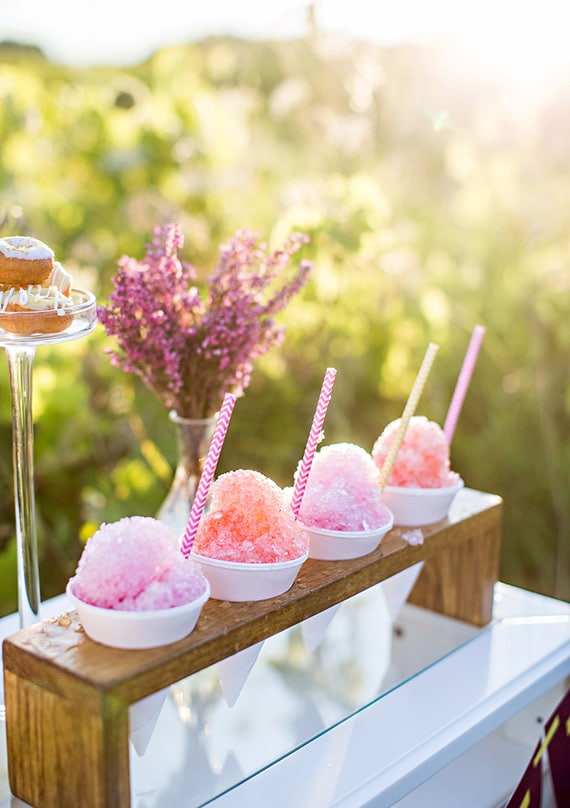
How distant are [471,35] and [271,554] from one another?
2.73 metres

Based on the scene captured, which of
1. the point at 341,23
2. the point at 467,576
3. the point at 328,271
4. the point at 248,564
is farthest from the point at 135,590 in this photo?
the point at 341,23

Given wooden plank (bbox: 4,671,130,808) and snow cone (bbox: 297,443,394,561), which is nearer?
wooden plank (bbox: 4,671,130,808)

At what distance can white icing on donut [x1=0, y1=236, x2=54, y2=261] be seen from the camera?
1.04 meters

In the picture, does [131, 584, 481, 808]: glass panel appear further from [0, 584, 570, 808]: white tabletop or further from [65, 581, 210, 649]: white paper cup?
[65, 581, 210, 649]: white paper cup

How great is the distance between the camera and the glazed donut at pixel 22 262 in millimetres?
1034

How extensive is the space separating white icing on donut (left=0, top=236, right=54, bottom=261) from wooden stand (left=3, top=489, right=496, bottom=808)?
39 centimetres

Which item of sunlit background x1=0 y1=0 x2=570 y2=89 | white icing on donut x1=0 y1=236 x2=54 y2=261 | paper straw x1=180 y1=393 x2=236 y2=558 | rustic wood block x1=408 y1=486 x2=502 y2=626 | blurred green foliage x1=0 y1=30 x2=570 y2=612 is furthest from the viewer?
sunlit background x1=0 y1=0 x2=570 y2=89

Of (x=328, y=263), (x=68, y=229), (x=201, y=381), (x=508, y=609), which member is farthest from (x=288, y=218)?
(x=68, y=229)

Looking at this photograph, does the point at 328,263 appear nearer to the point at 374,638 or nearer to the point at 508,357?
the point at 508,357

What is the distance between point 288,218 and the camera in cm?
199

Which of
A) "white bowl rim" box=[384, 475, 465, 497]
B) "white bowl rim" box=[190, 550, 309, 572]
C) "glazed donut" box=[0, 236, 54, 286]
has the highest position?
"glazed donut" box=[0, 236, 54, 286]

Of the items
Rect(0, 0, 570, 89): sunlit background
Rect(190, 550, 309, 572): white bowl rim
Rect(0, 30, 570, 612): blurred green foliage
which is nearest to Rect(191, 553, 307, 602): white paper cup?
Rect(190, 550, 309, 572): white bowl rim

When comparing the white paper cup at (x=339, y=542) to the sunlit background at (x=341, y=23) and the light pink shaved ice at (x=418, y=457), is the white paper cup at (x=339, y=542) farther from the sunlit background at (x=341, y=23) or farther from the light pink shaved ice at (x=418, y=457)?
the sunlit background at (x=341, y=23)

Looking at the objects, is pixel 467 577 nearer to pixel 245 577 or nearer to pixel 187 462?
pixel 187 462
